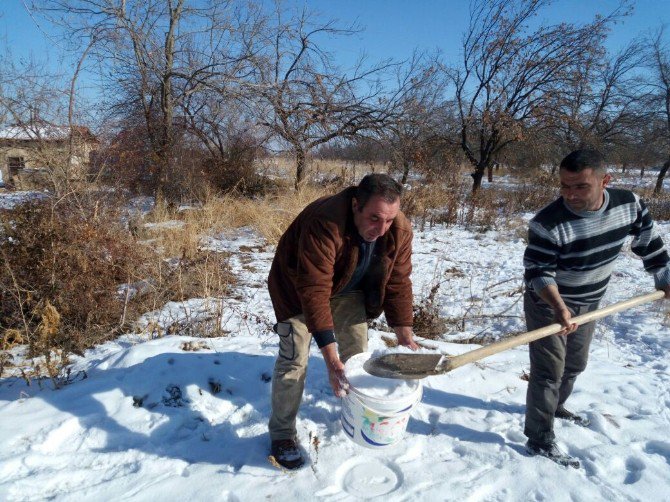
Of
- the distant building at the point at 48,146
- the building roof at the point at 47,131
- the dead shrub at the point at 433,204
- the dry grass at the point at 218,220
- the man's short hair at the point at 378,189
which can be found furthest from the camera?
the dead shrub at the point at 433,204

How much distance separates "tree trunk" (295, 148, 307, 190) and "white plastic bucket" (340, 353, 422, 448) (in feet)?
28.7

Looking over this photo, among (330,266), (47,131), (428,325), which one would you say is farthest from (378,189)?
(47,131)

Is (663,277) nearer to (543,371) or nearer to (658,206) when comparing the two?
(543,371)

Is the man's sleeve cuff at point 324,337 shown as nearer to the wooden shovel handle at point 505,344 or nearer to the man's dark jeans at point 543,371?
the wooden shovel handle at point 505,344

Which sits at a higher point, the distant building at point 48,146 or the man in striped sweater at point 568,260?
the distant building at point 48,146

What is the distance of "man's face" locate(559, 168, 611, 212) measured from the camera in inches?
84.9

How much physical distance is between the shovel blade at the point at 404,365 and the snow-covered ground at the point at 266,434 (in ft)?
1.91

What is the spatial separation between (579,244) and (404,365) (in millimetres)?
Result: 1174

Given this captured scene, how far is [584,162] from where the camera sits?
214 centimetres

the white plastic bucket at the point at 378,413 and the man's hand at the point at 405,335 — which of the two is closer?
the white plastic bucket at the point at 378,413

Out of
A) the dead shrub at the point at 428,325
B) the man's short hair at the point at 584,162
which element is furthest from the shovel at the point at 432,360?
the dead shrub at the point at 428,325

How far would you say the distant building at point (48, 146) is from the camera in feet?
17.9

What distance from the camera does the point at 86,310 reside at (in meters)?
3.80

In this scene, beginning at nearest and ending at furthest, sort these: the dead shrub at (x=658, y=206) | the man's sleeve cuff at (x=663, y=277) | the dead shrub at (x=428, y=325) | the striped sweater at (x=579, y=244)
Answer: the striped sweater at (x=579, y=244) → the man's sleeve cuff at (x=663, y=277) → the dead shrub at (x=428, y=325) → the dead shrub at (x=658, y=206)
